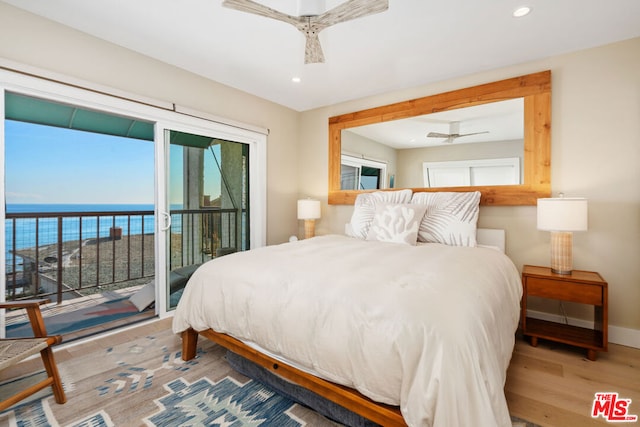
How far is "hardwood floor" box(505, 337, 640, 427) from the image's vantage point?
151 cm

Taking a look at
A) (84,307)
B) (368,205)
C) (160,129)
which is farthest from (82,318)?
(368,205)

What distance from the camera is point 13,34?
1.99 m

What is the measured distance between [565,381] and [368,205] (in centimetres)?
206

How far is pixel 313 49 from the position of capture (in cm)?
204

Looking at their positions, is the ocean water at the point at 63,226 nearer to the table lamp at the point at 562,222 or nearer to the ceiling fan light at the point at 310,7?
the ceiling fan light at the point at 310,7

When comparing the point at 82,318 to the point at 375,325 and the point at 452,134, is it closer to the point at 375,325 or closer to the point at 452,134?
the point at 375,325

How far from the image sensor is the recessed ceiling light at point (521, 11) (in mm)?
2004

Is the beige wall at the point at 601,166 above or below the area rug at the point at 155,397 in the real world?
above

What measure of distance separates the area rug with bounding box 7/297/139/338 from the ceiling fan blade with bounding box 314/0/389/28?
325cm

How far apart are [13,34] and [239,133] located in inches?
75.1

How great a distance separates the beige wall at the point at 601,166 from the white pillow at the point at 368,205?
1.11 metres

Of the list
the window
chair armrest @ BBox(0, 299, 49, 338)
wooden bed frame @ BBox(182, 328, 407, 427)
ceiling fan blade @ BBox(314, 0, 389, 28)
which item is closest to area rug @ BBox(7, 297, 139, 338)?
chair armrest @ BBox(0, 299, 49, 338)

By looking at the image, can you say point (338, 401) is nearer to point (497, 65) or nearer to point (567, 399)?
point (567, 399)
